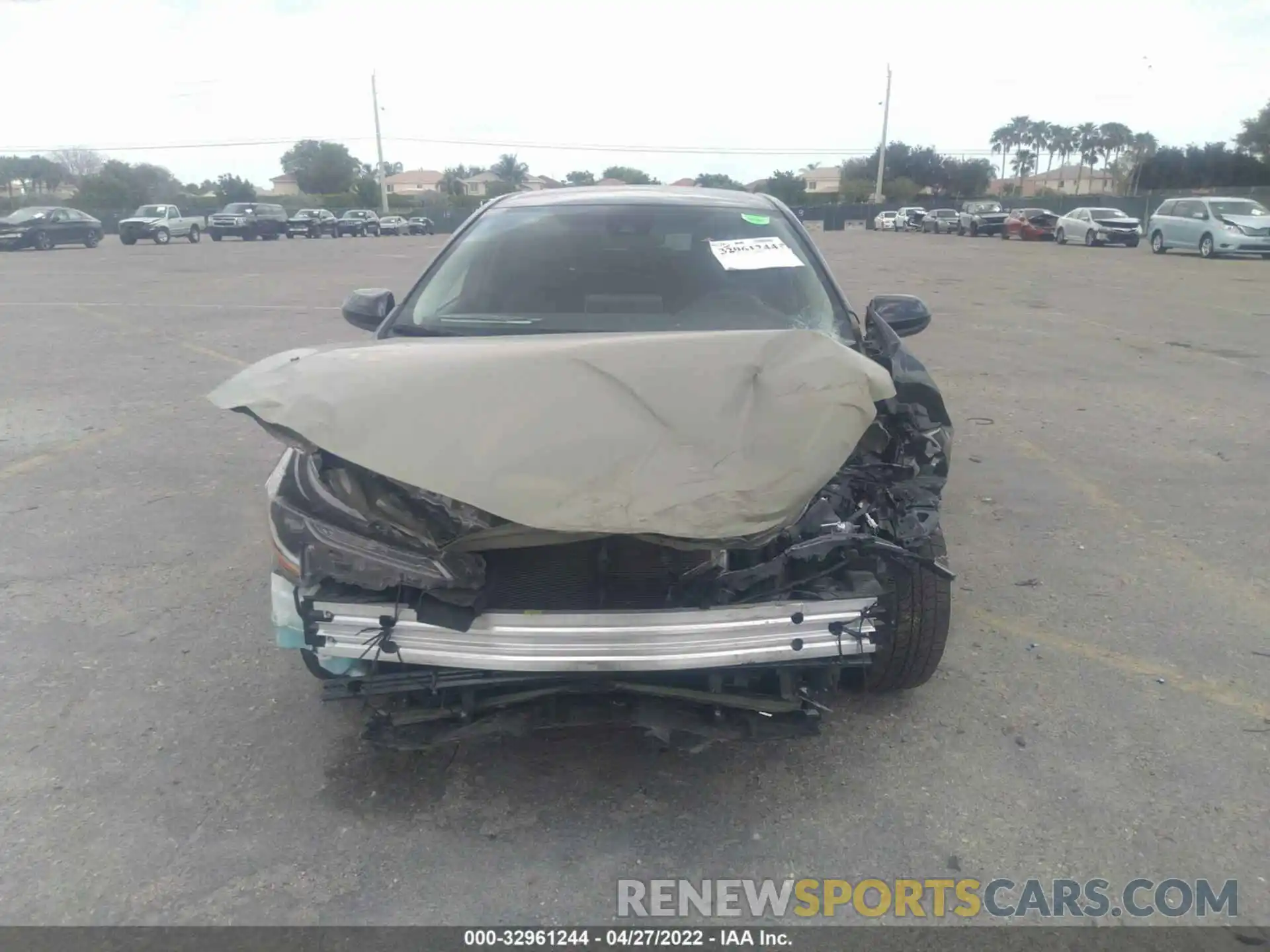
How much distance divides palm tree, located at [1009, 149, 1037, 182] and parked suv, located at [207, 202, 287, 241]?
10346 centimetres

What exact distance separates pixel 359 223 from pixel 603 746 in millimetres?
48750

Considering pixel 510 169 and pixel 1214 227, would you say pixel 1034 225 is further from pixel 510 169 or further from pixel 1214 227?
pixel 510 169

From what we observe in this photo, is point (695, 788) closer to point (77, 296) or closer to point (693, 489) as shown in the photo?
point (693, 489)

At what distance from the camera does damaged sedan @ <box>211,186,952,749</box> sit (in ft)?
7.80

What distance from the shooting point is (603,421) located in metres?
2.49

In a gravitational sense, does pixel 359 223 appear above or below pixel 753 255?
below

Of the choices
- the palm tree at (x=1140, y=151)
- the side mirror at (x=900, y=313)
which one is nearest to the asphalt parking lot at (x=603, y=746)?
the side mirror at (x=900, y=313)

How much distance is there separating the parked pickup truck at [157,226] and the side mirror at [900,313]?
118 feet

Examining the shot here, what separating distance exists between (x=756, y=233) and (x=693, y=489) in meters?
2.21

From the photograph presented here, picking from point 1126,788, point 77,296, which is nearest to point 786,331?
point 1126,788

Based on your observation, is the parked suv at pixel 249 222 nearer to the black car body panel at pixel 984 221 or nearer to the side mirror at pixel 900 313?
the black car body panel at pixel 984 221

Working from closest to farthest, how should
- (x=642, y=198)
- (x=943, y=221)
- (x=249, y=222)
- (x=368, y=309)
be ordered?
(x=368, y=309) < (x=642, y=198) < (x=249, y=222) < (x=943, y=221)

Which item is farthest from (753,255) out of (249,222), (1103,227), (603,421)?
(249,222)

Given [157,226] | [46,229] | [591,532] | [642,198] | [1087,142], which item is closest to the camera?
[591,532]
